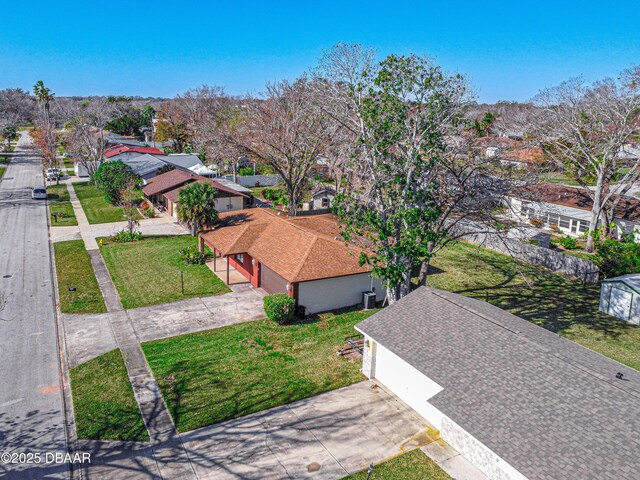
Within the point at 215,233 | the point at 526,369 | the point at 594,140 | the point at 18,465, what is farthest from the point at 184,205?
the point at 594,140

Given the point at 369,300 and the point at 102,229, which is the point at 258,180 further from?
the point at 369,300

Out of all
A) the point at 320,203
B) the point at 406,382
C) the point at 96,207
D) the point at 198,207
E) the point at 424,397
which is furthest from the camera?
the point at 320,203

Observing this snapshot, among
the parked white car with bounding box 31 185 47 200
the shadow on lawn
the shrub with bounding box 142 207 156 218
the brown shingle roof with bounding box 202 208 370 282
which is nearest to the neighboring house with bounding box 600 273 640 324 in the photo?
the shadow on lawn

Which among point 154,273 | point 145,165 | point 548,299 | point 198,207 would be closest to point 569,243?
point 548,299

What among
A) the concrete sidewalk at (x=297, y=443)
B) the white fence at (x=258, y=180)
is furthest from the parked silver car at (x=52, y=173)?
the concrete sidewalk at (x=297, y=443)

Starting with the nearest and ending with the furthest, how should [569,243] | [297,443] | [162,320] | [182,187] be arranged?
[297,443] → [162,320] → [569,243] → [182,187]

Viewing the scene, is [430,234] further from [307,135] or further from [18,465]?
[307,135]
